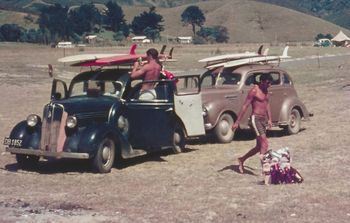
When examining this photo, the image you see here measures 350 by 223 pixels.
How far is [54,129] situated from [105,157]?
38.4 inches

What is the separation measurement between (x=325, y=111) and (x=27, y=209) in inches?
538

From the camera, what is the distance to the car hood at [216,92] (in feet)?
50.2

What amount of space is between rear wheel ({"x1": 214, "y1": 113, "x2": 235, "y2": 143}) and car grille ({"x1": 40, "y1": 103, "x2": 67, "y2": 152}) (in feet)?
15.3

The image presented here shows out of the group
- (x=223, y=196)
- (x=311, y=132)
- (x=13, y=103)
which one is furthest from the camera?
(x=13, y=103)

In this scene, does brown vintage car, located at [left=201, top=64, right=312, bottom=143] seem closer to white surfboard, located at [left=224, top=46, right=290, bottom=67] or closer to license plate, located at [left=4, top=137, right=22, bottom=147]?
white surfboard, located at [left=224, top=46, right=290, bottom=67]

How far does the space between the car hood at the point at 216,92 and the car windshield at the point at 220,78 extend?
259mm

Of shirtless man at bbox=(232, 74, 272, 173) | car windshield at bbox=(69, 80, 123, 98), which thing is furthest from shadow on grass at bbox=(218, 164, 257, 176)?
car windshield at bbox=(69, 80, 123, 98)

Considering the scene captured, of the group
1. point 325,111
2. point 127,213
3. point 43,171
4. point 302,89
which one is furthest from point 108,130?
point 302,89

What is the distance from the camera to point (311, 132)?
16.8 meters

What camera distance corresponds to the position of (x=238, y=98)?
51.9 ft

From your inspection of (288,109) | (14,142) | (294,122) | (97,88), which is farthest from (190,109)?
(294,122)

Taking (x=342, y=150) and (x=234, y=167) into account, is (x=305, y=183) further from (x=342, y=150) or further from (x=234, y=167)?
(x=342, y=150)

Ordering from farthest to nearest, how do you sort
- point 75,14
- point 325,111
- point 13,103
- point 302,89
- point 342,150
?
point 75,14 → point 302,89 → point 13,103 → point 325,111 → point 342,150

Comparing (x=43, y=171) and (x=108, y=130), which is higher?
(x=108, y=130)
